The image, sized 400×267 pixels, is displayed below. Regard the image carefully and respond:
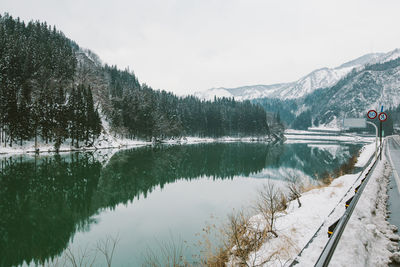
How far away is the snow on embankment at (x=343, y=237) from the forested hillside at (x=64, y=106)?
240 ft

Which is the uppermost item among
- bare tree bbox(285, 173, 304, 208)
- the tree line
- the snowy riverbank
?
the tree line

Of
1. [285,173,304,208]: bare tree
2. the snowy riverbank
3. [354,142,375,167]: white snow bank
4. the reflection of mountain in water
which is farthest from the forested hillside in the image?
[354,142,375,167]: white snow bank

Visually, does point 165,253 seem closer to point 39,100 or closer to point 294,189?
point 294,189

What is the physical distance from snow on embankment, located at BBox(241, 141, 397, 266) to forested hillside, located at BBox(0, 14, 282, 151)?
73216 millimetres

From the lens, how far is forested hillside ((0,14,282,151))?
222 feet

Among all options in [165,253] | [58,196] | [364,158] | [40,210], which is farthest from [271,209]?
[364,158]

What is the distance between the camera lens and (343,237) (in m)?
6.42

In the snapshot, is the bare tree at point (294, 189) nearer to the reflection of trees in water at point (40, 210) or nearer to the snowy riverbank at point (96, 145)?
the reflection of trees in water at point (40, 210)

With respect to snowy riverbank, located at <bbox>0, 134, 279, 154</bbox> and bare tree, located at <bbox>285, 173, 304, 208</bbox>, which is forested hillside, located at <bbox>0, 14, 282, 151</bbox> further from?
bare tree, located at <bbox>285, 173, 304, 208</bbox>

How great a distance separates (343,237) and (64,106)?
8213cm

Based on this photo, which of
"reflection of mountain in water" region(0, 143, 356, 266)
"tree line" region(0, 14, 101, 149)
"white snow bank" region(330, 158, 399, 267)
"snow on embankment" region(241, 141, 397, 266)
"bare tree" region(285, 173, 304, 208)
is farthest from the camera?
"tree line" region(0, 14, 101, 149)

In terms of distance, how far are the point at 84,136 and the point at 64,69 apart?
36.9m

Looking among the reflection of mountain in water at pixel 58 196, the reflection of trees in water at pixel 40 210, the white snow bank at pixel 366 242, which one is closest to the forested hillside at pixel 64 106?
the reflection of mountain in water at pixel 58 196

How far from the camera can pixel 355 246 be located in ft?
19.7
